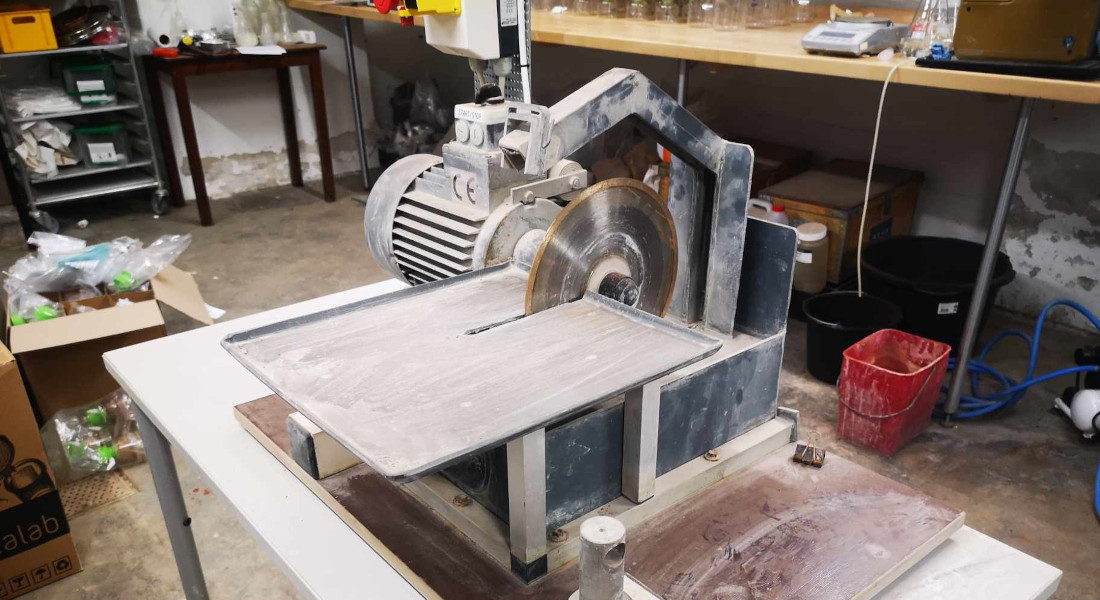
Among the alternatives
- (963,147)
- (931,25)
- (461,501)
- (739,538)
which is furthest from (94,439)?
(963,147)

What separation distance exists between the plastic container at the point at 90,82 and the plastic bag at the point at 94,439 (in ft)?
7.18

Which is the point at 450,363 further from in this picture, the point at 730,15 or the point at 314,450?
the point at 730,15

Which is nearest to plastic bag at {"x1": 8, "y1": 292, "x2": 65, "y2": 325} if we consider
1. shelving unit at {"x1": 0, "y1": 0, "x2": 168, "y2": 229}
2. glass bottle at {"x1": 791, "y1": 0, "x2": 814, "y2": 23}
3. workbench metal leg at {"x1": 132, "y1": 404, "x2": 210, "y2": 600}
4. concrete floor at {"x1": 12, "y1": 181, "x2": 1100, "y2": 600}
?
concrete floor at {"x1": 12, "y1": 181, "x2": 1100, "y2": 600}

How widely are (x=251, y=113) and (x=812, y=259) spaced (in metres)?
3.59

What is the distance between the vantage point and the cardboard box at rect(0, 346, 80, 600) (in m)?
1.82

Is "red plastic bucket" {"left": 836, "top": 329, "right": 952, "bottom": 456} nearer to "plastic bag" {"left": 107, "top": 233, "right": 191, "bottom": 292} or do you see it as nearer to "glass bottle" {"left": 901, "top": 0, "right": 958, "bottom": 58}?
"glass bottle" {"left": 901, "top": 0, "right": 958, "bottom": 58}

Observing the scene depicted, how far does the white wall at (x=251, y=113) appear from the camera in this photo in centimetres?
453

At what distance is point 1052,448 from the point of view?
2291 mm

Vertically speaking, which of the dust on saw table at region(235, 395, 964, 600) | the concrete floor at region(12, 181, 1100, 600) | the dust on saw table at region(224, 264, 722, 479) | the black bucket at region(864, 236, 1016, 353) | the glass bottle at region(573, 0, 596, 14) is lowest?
the concrete floor at region(12, 181, 1100, 600)

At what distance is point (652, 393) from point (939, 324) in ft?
6.82

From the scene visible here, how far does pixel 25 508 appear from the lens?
1875mm

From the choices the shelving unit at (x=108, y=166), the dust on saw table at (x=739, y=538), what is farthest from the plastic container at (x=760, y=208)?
the shelving unit at (x=108, y=166)

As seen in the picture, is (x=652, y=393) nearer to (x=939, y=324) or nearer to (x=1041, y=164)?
(x=939, y=324)

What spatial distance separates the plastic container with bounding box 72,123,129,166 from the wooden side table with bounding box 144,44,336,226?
253 millimetres
